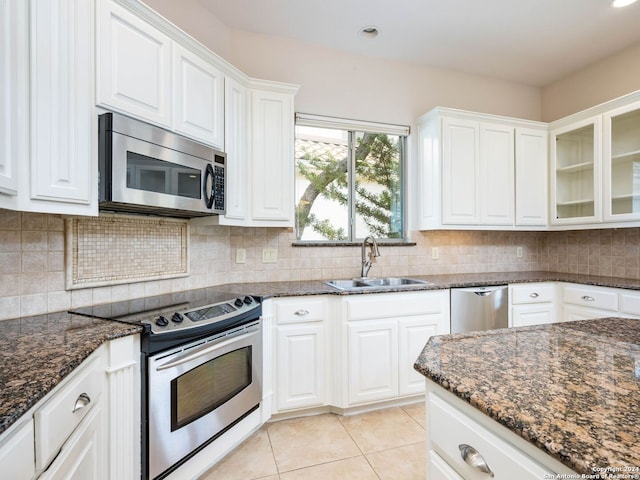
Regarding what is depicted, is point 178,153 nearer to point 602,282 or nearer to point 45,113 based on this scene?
point 45,113

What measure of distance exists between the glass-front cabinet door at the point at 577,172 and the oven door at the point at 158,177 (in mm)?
3071

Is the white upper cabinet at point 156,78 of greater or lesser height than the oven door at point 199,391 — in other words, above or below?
above

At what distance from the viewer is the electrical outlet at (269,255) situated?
2688 mm

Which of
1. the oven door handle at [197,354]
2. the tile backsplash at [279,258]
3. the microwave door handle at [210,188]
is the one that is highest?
the microwave door handle at [210,188]

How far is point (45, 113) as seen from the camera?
1.28 meters

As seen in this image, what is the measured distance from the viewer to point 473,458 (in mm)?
710

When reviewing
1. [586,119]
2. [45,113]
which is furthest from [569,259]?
[45,113]

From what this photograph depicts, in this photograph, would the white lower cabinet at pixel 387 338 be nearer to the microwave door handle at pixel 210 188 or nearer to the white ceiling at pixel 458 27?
the microwave door handle at pixel 210 188

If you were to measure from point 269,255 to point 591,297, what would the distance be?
100 inches

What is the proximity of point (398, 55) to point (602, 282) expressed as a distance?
2.50 m

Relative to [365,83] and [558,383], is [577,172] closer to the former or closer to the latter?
[365,83]

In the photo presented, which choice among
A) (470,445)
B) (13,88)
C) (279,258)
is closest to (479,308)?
(279,258)

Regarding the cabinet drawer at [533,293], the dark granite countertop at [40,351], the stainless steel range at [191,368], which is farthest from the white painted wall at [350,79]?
the dark granite countertop at [40,351]

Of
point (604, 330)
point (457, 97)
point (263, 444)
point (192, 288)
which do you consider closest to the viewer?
point (604, 330)
